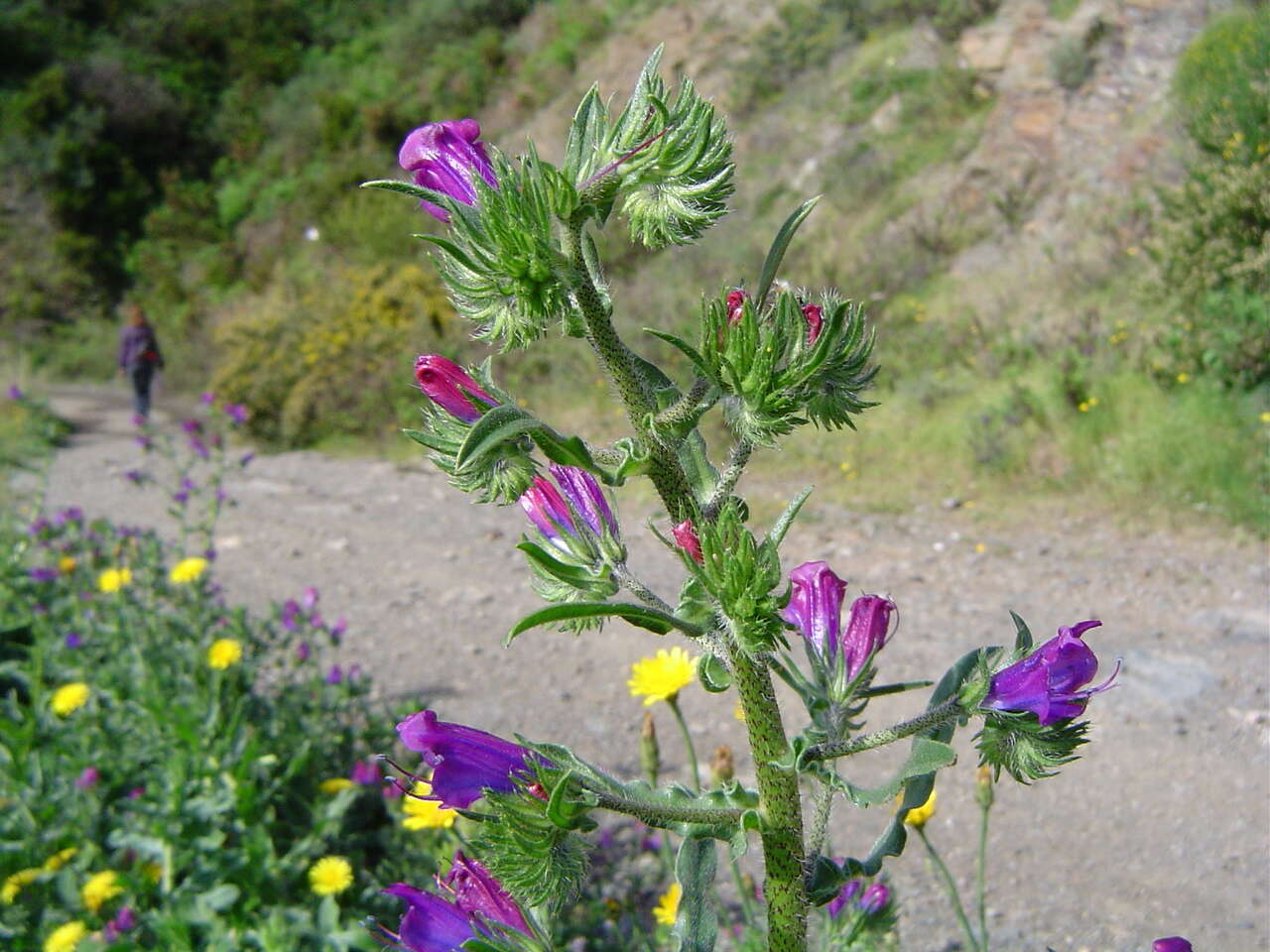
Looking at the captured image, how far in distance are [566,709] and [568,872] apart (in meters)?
3.45

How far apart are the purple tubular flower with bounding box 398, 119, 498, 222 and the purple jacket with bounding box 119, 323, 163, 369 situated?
12198mm

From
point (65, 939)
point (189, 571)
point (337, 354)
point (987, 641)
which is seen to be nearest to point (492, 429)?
point (65, 939)

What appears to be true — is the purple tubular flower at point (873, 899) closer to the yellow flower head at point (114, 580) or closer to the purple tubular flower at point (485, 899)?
the purple tubular flower at point (485, 899)

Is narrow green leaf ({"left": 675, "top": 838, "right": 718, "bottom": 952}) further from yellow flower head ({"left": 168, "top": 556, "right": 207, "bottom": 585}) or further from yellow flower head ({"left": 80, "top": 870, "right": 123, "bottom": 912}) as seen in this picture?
yellow flower head ({"left": 168, "top": 556, "right": 207, "bottom": 585})

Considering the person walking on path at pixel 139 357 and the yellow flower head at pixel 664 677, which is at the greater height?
the person walking on path at pixel 139 357

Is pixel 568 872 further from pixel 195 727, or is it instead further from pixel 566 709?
pixel 566 709

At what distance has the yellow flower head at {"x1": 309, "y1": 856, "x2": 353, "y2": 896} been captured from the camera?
2.68 meters

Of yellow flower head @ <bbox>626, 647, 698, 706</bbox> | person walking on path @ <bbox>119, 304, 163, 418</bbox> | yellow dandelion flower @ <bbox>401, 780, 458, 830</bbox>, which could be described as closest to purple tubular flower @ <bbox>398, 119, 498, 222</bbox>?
yellow dandelion flower @ <bbox>401, 780, 458, 830</bbox>

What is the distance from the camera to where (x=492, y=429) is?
1158mm

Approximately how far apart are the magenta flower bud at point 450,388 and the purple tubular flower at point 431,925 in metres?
0.63

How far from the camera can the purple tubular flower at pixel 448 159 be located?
136cm

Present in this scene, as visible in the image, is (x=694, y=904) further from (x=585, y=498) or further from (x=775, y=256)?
(x=775, y=256)

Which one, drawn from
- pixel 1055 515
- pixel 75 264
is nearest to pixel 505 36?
pixel 75 264

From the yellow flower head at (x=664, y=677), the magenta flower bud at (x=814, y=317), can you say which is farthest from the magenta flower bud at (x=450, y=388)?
the yellow flower head at (x=664, y=677)
